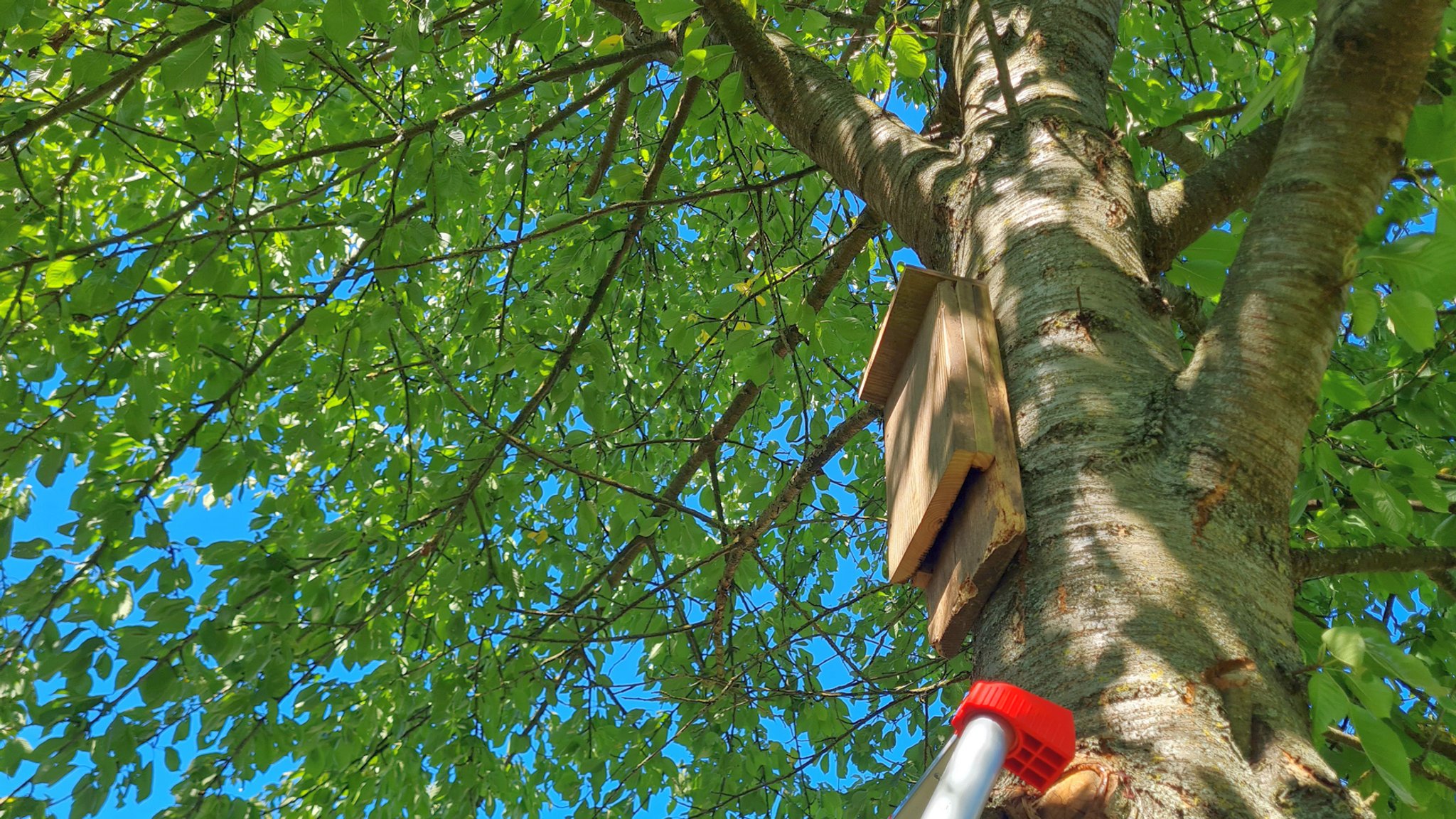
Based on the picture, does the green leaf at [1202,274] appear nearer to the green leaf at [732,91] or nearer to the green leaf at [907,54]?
the green leaf at [907,54]

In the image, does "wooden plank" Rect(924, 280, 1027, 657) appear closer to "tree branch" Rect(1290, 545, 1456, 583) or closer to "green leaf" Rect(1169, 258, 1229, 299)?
"tree branch" Rect(1290, 545, 1456, 583)

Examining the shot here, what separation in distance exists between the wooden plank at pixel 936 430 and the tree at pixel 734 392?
10 cm

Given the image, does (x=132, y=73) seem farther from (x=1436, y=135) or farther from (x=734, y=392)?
(x=734, y=392)

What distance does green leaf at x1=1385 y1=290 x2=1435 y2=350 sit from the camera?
48.6 inches

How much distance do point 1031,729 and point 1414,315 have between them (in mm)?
771

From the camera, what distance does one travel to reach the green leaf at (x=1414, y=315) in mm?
1235

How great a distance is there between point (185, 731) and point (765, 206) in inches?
123

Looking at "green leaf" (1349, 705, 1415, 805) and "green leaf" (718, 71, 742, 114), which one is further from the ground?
"green leaf" (718, 71, 742, 114)

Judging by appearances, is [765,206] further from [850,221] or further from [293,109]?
[293,109]

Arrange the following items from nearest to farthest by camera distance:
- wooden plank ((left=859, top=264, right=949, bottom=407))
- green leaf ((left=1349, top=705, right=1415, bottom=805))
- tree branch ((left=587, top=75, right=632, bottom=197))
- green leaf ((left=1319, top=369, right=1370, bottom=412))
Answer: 1. green leaf ((left=1349, top=705, right=1415, bottom=805))
2. wooden plank ((left=859, top=264, right=949, bottom=407))
3. green leaf ((left=1319, top=369, right=1370, bottom=412))
4. tree branch ((left=587, top=75, right=632, bottom=197))

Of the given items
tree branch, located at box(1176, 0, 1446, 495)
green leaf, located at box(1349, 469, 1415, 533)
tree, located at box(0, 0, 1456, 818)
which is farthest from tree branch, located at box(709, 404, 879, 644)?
tree branch, located at box(1176, 0, 1446, 495)

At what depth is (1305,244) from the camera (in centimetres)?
136

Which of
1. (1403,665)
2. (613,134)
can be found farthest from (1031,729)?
(613,134)

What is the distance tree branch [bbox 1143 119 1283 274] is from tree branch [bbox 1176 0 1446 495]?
35cm
